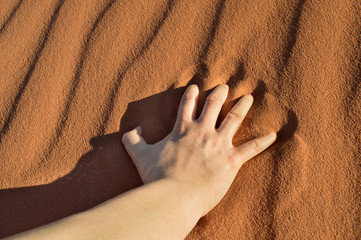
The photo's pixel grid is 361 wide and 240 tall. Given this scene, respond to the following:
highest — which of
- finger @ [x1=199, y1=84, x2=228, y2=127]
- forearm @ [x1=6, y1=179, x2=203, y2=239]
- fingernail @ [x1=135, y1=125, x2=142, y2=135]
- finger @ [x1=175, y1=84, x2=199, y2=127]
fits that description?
fingernail @ [x1=135, y1=125, x2=142, y2=135]

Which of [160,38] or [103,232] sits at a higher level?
[160,38]

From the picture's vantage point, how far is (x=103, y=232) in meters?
0.91

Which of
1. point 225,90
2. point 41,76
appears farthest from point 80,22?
point 225,90

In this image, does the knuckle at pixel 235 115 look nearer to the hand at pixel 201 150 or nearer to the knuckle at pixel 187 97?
the hand at pixel 201 150

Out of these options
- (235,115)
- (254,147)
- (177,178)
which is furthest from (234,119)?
(177,178)

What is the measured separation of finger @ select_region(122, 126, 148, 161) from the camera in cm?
125

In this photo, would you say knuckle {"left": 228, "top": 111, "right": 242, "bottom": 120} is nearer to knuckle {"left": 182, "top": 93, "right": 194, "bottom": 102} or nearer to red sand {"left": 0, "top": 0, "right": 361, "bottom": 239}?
red sand {"left": 0, "top": 0, "right": 361, "bottom": 239}

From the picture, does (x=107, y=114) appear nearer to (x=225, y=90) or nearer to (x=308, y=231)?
(x=225, y=90)

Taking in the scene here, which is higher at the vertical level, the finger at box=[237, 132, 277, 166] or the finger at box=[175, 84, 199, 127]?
the finger at box=[175, 84, 199, 127]

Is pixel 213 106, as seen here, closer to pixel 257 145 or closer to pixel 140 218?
pixel 257 145

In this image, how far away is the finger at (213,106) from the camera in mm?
1238

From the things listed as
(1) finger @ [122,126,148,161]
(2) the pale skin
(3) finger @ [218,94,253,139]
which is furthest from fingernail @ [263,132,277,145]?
(1) finger @ [122,126,148,161]

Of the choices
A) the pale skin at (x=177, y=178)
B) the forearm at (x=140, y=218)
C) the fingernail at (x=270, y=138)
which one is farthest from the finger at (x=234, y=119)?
the forearm at (x=140, y=218)

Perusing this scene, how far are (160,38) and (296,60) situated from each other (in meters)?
0.56
